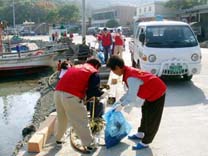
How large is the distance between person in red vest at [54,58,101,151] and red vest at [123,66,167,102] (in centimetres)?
51

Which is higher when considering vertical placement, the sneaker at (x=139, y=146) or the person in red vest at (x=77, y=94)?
the person in red vest at (x=77, y=94)

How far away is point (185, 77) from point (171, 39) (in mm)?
1575

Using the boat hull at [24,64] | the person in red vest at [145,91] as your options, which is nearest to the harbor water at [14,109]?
the boat hull at [24,64]

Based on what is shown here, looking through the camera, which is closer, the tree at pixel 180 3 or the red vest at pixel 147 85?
the red vest at pixel 147 85

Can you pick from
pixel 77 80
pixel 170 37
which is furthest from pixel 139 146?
pixel 170 37

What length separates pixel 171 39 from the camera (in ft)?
Answer: 36.7

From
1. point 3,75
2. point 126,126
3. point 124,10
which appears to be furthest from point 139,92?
point 124,10

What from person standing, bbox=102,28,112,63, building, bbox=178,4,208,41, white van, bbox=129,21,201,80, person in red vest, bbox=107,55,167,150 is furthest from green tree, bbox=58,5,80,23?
person in red vest, bbox=107,55,167,150

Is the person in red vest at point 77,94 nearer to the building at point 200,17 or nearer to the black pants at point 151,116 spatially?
the black pants at point 151,116

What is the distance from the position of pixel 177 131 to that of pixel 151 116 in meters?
1.39

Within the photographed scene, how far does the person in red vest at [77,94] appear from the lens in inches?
208

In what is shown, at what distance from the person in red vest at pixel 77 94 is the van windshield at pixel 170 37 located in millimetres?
5810

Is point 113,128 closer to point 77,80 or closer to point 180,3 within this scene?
point 77,80

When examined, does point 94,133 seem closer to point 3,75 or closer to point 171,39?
point 171,39
